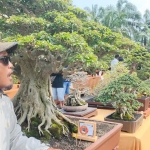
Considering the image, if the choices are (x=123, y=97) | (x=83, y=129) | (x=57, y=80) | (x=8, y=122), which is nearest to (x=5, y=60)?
Answer: (x=8, y=122)

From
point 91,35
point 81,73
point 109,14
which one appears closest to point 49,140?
point 91,35

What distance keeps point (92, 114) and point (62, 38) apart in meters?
1.28

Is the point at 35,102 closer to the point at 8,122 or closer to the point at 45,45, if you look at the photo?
the point at 45,45

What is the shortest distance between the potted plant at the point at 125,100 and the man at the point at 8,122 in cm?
115

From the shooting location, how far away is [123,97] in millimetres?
2070

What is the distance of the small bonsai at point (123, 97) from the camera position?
210cm

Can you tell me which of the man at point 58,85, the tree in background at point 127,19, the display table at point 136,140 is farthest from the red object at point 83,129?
the tree in background at point 127,19

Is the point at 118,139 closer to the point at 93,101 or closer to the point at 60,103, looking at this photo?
the point at 93,101

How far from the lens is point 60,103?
3.26 meters

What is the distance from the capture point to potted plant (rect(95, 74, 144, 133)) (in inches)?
81.4

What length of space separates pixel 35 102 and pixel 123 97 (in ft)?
2.42

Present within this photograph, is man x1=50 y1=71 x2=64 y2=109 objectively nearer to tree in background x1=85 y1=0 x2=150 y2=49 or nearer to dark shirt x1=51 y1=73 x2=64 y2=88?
dark shirt x1=51 y1=73 x2=64 y2=88

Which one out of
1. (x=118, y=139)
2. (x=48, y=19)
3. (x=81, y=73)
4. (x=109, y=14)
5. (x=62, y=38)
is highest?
(x=109, y=14)

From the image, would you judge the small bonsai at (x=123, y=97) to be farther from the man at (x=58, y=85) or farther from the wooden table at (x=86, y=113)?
the man at (x=58, y=85)
